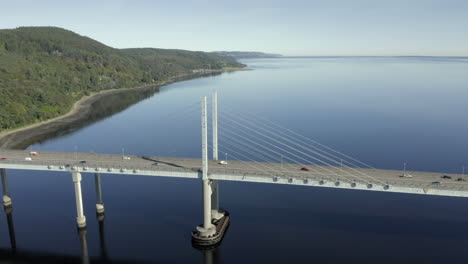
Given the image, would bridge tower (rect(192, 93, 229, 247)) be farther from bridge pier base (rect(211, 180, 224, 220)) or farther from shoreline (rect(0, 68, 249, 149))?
shoreline (rect(0, 68, 249, 149))

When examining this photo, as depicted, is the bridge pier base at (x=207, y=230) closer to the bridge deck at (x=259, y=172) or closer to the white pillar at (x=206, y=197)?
the white pillar at (x=206, y=197)

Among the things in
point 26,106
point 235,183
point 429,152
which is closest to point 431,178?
point 235,183

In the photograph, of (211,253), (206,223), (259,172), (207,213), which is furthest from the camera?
(206,223)

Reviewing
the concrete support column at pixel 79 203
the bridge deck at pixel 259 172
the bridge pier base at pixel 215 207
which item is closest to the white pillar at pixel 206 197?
the bridge deck at pixel 259 172

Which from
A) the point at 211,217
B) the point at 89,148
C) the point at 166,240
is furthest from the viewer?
the point at 89,148

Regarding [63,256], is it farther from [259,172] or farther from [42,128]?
[42,128]

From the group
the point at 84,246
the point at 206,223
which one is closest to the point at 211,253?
the point at 206,223

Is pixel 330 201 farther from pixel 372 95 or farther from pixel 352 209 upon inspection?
pixel 372 95
